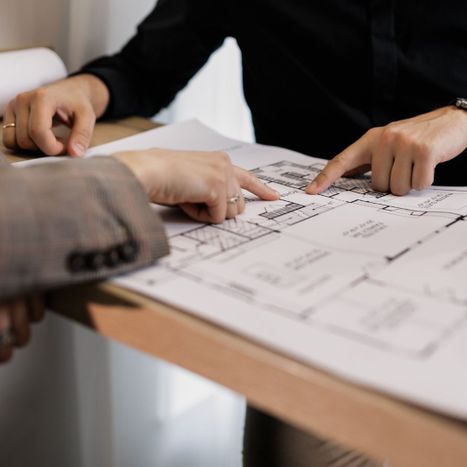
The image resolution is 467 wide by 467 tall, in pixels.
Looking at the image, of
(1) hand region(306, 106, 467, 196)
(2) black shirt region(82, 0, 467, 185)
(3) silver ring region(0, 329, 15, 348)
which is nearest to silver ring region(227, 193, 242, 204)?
(1) hand region(306, 106, 467, 196)

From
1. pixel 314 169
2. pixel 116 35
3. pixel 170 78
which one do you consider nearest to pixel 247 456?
pixel 314 169

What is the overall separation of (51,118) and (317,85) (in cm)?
34

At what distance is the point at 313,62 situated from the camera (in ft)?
2.89

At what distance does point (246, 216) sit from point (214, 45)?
0.51 meters

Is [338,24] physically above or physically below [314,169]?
above

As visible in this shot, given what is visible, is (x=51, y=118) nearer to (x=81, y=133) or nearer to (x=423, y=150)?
(x=81, y=133)

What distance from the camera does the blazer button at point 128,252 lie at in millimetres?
460

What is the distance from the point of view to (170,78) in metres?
1.02

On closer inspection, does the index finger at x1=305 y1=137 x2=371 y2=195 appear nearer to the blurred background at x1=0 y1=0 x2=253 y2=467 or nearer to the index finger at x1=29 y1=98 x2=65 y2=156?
the index finger at x1=29 y1=98 x2=65 y2=156

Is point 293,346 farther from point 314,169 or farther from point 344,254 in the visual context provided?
point 314,169

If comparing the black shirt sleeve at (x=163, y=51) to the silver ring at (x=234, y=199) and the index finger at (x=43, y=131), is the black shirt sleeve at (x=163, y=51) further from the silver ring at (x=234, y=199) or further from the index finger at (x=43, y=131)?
the silver ring at (x=234, y=199)

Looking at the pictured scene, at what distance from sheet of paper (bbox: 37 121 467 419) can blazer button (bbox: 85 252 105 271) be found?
2cm

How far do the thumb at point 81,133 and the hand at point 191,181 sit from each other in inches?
8.4

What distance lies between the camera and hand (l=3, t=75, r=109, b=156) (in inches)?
29.2
